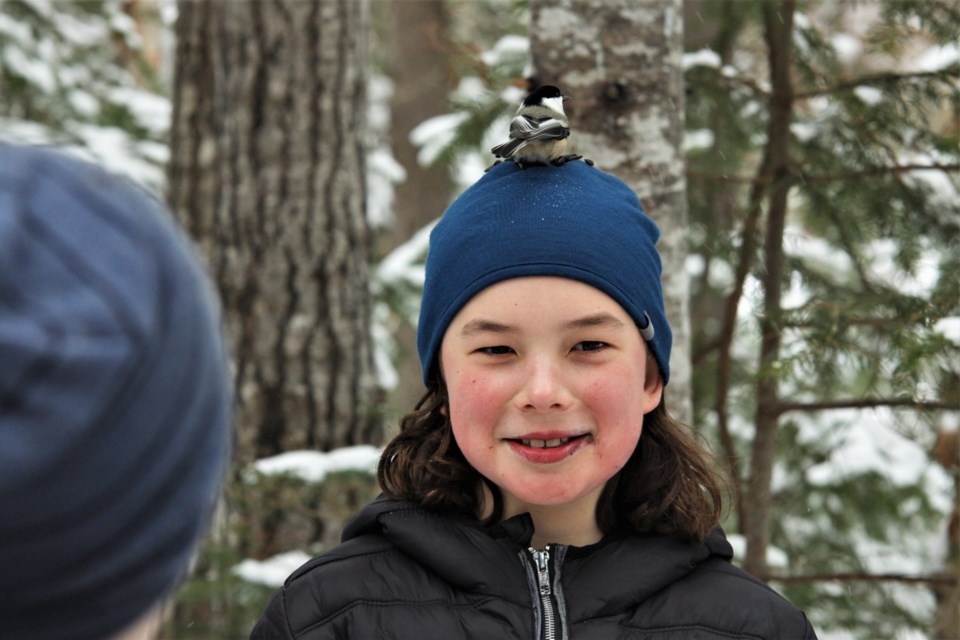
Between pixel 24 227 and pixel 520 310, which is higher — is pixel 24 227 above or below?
above

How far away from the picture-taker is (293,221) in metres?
5.20

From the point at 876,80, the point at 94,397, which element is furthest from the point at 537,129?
the point at 876,80

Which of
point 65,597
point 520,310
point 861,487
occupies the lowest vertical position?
point 861,487

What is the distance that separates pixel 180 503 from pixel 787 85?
12.0 ft

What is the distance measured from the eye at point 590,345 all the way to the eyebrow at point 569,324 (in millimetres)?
41

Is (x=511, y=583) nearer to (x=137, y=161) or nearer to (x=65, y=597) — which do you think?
(x=65, y=597)

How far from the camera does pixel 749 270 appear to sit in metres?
4.25

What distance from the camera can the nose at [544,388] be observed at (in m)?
2.26

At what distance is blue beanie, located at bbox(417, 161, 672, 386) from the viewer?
2.32 metres

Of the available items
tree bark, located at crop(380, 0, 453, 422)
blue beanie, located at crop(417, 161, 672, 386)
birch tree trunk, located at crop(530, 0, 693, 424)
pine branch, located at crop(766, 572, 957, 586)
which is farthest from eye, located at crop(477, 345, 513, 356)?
tree bark, located at crop(380, 0, 453, 422)

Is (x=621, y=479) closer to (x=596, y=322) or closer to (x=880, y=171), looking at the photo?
(x=596, y=322)

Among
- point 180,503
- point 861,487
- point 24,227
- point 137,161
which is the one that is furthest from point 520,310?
point 137,161

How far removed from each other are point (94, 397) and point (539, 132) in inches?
64.2

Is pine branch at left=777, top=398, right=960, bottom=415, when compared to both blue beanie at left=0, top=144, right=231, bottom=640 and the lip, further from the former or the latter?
blue beanie at left=0, top=144, right=231, bottom=640
